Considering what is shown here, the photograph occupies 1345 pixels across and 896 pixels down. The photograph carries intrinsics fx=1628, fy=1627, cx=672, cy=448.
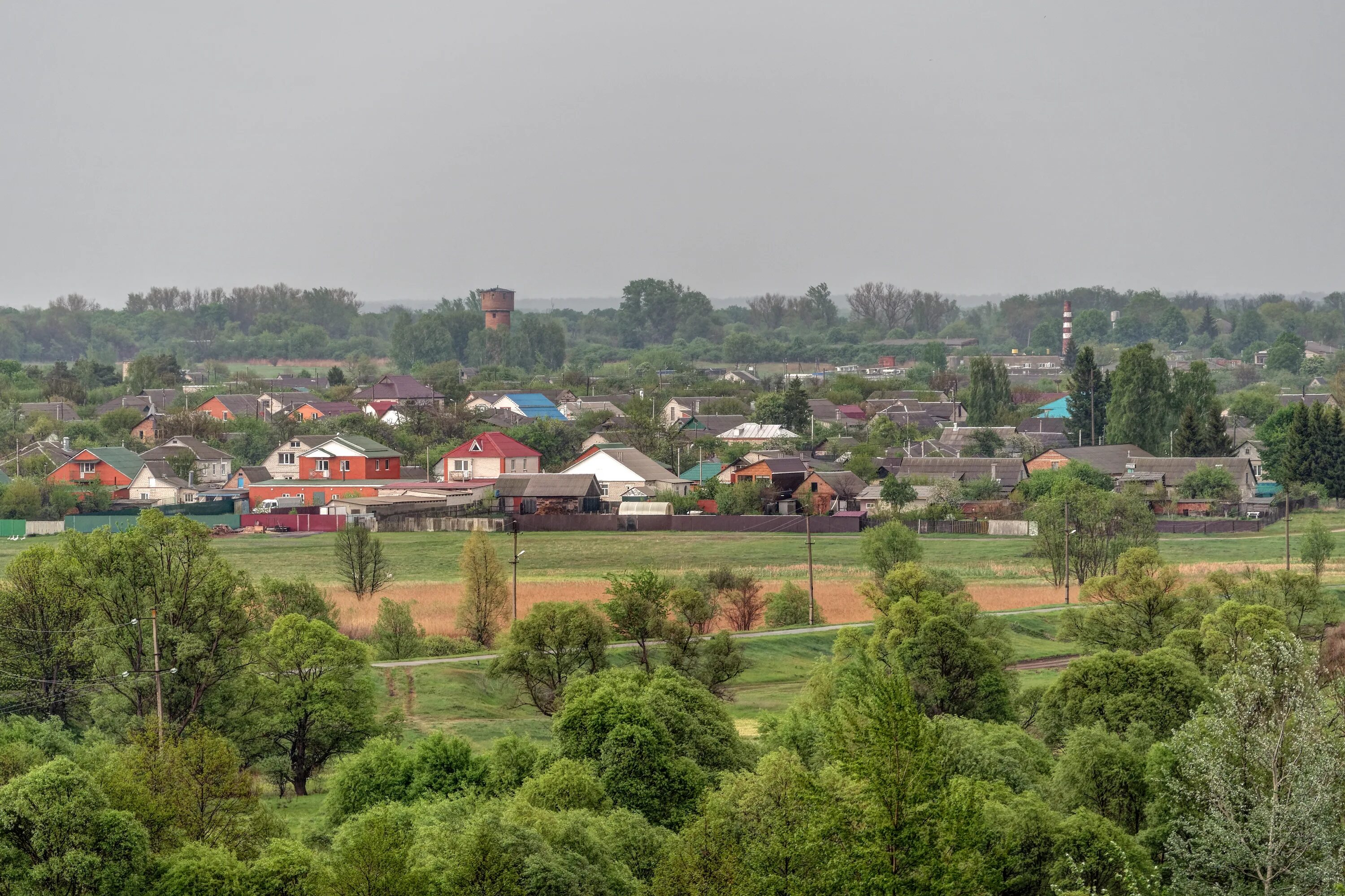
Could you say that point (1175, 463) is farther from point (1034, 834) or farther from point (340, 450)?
point (1034, 834)

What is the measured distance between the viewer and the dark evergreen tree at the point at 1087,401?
4326 inches

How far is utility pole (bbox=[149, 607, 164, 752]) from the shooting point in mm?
32844

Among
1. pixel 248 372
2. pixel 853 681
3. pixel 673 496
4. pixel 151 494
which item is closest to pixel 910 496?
pixel 673 496

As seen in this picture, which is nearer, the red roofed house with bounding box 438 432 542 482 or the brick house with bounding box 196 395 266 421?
the red roofed house with bounding box 438 432 542 482

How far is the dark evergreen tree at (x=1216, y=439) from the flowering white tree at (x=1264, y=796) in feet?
233

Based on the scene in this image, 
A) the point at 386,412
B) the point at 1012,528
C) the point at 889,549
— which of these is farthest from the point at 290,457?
the point at 889,549

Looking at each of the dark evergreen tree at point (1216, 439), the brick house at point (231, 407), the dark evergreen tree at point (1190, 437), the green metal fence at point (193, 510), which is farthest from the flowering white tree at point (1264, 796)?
the brick house at point (231, 407)

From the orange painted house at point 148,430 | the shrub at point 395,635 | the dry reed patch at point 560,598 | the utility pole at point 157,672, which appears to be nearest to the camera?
the utility pole at point 157,672

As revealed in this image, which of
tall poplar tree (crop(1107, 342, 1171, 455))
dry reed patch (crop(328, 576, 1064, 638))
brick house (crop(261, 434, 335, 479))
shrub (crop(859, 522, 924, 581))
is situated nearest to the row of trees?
dry reed patch (crop(328, 576, 1064, 638))

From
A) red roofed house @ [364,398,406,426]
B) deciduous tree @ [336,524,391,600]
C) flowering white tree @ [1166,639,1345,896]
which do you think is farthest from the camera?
Answer: red roofed house @ [364,398,406,426]

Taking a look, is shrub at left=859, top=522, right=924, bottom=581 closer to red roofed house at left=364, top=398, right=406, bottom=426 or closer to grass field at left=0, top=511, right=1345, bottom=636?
grass field at left=0, top=511, right=1345, bottom=636

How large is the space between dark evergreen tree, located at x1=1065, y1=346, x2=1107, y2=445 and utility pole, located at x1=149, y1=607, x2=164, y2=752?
82755 millimetres

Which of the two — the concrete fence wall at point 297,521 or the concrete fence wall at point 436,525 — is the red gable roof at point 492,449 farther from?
the concrete fence wall at point 436,525

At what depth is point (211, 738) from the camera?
30.1 metres
